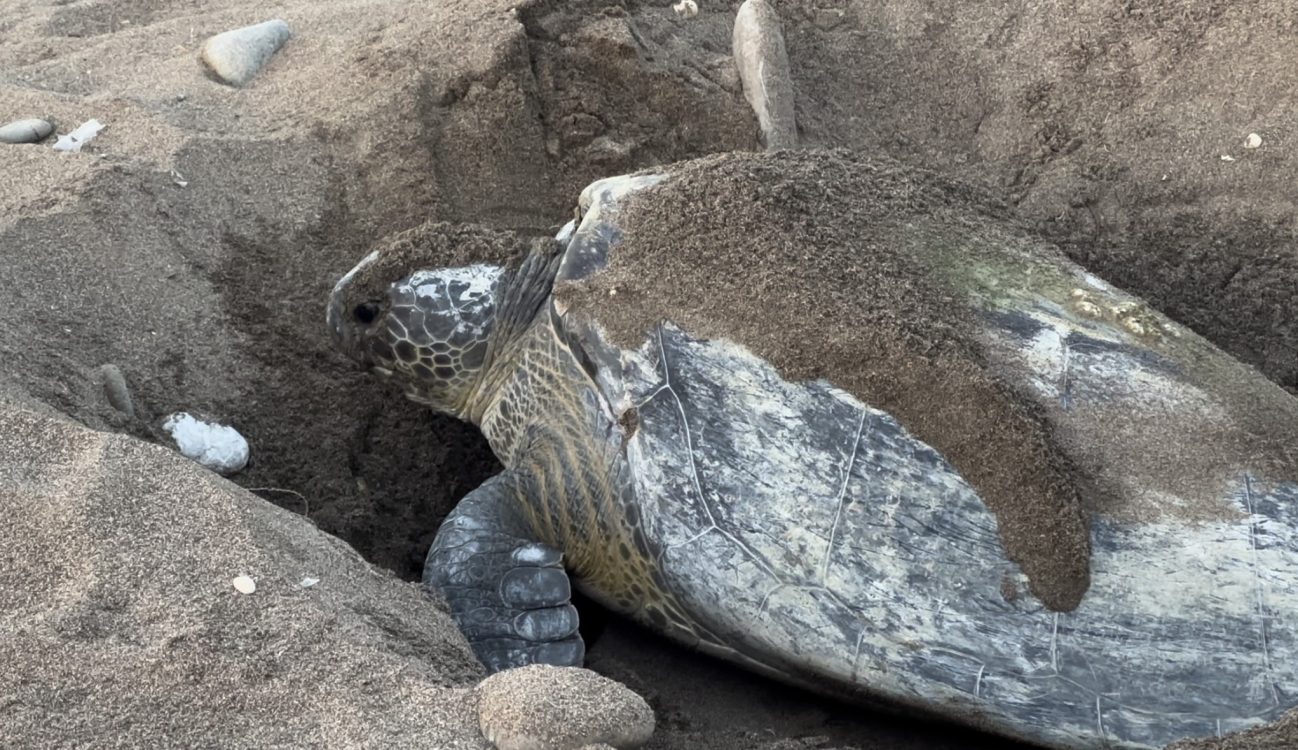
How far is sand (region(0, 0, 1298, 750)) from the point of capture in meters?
2.66

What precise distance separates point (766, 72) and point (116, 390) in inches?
83.0

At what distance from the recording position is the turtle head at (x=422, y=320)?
9.13 feet

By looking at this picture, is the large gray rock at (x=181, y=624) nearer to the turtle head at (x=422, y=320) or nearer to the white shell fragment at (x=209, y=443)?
the white shell fragment at (x=209, y=443)

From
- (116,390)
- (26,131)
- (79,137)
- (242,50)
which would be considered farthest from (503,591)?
(242,50)

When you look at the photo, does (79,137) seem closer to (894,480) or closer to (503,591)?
(503,591)

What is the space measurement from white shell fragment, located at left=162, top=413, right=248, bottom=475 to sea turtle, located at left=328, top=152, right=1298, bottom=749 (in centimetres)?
56

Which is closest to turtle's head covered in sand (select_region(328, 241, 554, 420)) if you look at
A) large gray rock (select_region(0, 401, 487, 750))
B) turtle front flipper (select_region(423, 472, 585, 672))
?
turtle front flipper (select_region(423, 472, 585, 672))

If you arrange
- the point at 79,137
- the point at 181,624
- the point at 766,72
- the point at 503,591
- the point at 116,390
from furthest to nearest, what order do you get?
the point at 766,72 → the point at 79,137 → the point at 116,390 → the point at 503,591 → the point at 181,624

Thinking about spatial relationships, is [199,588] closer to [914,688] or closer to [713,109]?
[914,688]

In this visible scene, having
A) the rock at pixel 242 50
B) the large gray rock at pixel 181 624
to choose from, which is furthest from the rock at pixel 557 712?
the rock at pixel 242 50

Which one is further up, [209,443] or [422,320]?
[422,320]

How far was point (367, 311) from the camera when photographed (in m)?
2.79

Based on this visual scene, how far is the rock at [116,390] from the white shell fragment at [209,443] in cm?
9

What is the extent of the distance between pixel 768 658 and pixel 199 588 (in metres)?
1.04
